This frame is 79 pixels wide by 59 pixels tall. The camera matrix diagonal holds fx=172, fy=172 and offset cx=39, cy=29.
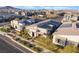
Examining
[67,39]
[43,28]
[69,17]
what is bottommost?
[67,39]

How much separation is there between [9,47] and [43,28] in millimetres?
452

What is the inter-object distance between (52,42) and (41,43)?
13 centimetres

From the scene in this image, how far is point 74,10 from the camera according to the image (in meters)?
1.99

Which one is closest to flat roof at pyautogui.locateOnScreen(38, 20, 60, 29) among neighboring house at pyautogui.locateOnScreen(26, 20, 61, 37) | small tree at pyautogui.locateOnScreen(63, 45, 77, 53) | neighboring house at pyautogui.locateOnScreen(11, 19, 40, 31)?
neighboring house at pyautogui.locateOnScreen(26, 20, 61, 37)

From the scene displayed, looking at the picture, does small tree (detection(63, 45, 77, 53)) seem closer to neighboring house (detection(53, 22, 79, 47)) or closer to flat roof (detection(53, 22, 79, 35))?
neighboring house (detection(53, 22, 79, 47))

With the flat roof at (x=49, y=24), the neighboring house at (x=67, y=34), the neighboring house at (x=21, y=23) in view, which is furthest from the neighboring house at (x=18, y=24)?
the neighboring house at (x=67, y=34)

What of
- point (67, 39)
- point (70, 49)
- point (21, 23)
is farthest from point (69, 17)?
point (21, 23)

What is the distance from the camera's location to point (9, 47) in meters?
2.00

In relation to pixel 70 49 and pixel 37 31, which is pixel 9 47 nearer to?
pixel 37 31

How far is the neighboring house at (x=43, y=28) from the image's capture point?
201 centimetres

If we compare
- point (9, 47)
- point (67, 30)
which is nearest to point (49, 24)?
point (67, 30)

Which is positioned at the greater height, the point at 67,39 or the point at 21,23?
the point at 21,23
